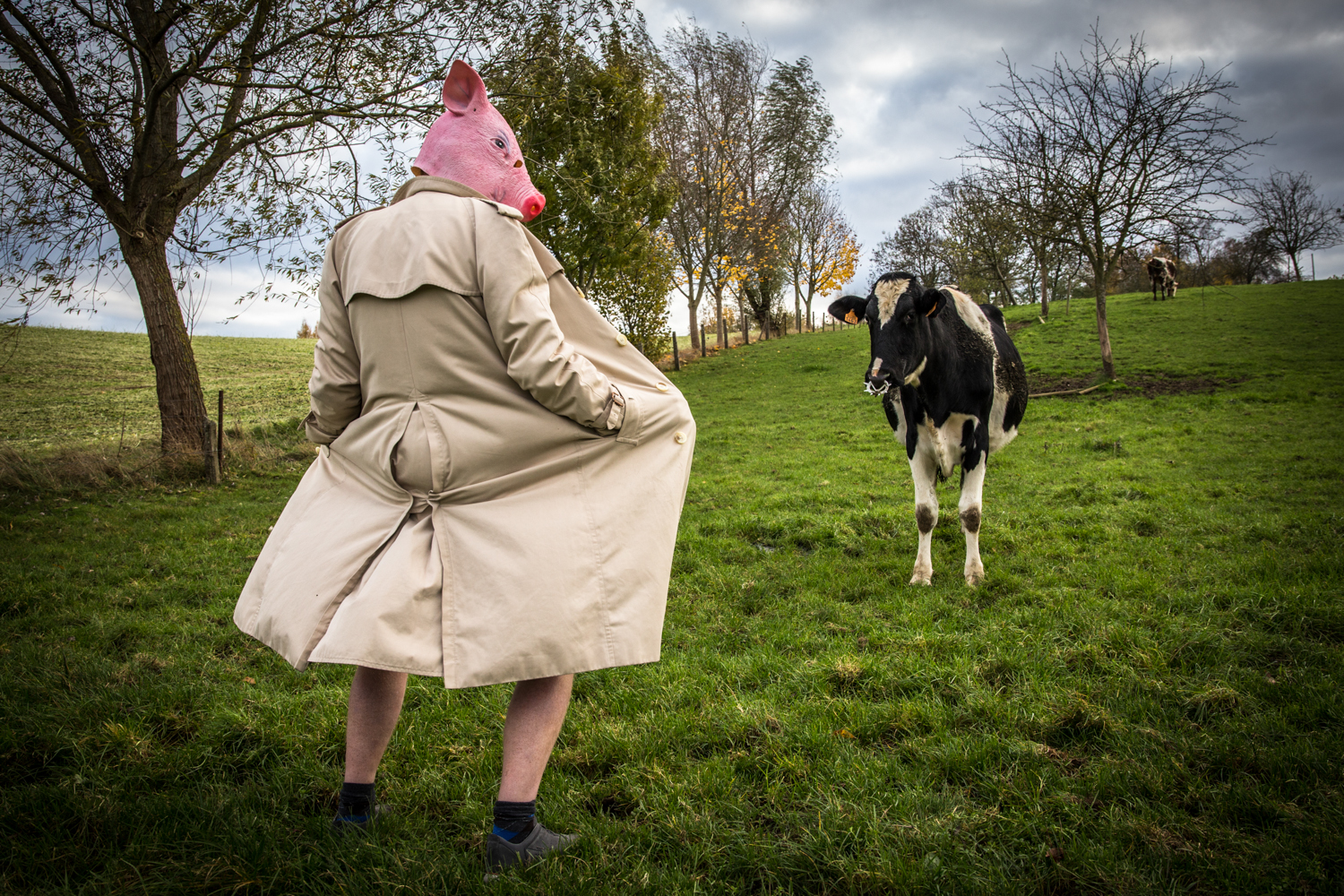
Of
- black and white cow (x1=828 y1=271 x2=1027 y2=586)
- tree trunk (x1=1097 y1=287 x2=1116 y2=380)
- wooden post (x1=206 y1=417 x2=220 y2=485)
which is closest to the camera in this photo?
black and white cow (x1=828 y1=271 x2=1027 y2=586)

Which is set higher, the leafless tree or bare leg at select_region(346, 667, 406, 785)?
the leafless tree

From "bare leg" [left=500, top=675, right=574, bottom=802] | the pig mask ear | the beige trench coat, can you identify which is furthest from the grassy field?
the pig mask ear

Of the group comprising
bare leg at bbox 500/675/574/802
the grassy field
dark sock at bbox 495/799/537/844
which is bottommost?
the grassy field

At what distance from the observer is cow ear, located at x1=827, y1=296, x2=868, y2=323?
579 cm

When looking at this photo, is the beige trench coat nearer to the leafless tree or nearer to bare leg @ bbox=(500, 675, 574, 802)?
bare leg @ bbox=(500, 675, 574, 802)

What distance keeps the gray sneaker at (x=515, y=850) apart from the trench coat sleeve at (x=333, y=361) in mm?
1483

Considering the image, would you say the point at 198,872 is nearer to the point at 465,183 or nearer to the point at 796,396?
the point at 465,183

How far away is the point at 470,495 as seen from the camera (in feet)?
6.79

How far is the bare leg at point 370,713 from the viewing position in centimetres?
225

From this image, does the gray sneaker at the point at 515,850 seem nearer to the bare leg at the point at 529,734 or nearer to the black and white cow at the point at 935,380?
the bare leg at the point at 529,734

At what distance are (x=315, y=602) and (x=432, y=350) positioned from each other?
0.81 meters

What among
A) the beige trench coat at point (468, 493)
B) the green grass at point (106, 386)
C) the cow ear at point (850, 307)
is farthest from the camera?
the green grass at point (106, 386)

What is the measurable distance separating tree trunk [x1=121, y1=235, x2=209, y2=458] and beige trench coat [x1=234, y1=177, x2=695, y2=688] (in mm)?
11130

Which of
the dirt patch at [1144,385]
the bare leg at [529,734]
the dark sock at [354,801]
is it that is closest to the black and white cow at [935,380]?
the bare leg at [529,734]
